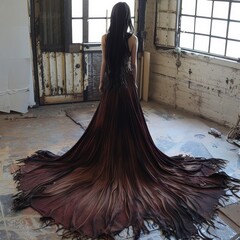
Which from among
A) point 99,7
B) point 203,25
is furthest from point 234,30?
point 99,7

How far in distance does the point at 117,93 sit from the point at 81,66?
2196mm

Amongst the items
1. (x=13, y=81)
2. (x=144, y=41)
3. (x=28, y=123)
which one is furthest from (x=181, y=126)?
(x=13, y=81)

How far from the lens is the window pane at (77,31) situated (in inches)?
194

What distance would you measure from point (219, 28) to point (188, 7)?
0.58m

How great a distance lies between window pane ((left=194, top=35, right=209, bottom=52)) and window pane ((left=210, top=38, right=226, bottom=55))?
0.09 meters

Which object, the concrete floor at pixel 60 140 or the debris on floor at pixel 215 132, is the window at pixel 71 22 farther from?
the debris on floor at pixel 215 132

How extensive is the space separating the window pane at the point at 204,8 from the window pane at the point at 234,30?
36 centimetres

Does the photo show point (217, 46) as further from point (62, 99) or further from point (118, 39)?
point (62, 99)

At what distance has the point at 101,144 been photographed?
318cm

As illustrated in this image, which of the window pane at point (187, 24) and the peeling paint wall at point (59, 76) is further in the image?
the peeling paint wall at point (59, 76)

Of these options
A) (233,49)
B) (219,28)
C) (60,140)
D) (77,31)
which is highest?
(219,28)

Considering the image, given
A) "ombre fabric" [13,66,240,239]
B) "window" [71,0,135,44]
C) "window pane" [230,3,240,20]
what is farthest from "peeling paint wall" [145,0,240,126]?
"ombre fabric" [13,66,240,239]

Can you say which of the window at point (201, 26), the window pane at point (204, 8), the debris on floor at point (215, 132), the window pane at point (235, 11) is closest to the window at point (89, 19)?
the window at point (201, 26)

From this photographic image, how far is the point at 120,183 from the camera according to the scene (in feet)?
9.68
